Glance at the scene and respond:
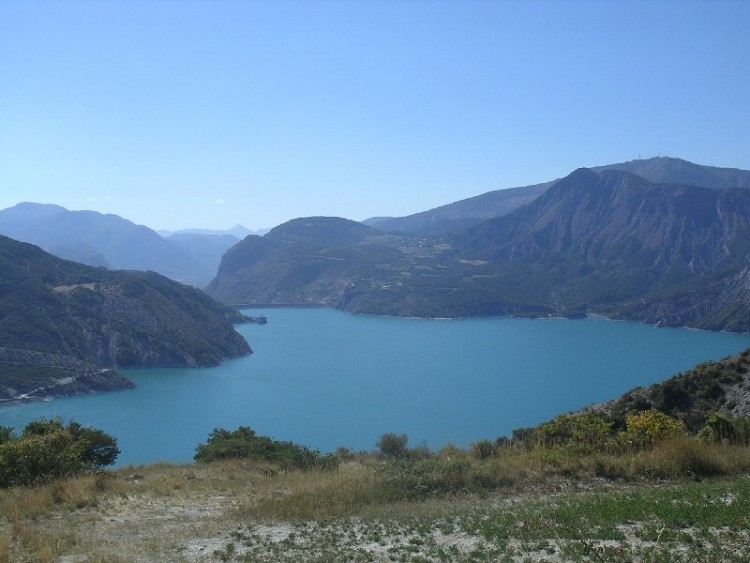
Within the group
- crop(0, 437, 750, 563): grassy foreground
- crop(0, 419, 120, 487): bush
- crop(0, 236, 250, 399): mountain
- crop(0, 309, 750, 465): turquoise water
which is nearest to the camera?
crop(0, 437, 750, 563): grassy foreground

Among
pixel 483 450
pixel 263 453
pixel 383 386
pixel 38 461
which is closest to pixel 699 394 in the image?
pixel 483 450

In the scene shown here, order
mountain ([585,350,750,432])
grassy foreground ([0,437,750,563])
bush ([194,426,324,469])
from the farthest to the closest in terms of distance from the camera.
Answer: mountain ([585,350,750,432]) < bush ([194,426,324,469]) < grassy foreground ([0,437,750,563])

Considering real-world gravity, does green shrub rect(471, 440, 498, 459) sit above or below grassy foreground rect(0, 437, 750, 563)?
below

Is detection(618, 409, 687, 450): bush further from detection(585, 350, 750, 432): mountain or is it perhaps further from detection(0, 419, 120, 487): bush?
detection(0, 419, 120, 487): bush

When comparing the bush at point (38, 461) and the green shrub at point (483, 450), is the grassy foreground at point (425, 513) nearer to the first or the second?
the green shrub at point (483, 450)

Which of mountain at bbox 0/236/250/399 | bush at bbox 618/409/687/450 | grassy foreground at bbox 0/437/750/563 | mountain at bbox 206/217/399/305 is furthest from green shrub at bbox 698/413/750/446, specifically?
mountain at bbox 206/217/399/305

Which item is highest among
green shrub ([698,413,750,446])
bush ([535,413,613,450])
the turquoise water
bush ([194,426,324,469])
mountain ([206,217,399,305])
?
mountain ([206,217,399,305])
